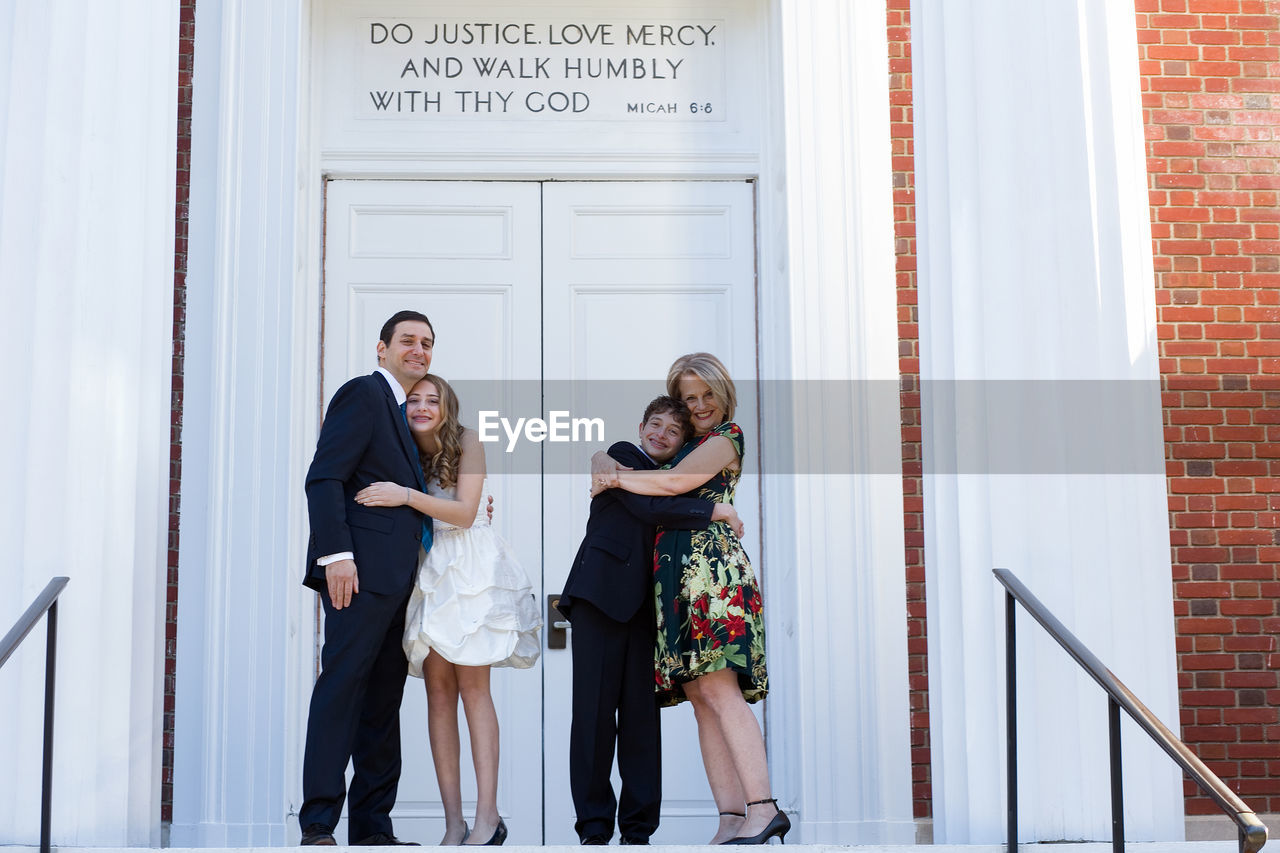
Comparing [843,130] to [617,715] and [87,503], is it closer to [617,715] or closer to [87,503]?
[617,715]

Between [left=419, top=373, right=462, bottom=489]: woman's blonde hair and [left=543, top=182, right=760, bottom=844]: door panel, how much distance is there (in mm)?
1545

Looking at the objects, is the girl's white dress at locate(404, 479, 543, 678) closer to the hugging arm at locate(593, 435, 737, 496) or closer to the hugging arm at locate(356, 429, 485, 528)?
the hugging arm at locate(356, 429, 485, 528)

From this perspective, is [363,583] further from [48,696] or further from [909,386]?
[909,386]

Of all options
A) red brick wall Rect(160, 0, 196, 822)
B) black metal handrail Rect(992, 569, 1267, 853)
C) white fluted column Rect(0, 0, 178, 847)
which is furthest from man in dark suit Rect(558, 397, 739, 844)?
red brick wall Rect(160, 0, 196, 822)

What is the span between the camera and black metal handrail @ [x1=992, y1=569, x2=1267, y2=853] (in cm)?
371

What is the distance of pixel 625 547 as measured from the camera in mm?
5336

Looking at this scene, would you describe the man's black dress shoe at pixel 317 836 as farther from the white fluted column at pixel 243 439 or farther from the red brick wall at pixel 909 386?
the red brick wall at pixel 909 386

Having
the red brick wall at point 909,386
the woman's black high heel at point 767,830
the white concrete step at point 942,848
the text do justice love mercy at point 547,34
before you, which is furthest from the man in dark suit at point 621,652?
the text do justice love mercy at point 547,34

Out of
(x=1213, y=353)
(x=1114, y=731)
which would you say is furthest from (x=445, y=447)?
(x=1213, y=353)

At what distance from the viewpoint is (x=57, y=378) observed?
5.18 m

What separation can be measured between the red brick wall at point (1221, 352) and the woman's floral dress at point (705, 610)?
2517 millimetres

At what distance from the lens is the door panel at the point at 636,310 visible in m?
6.94

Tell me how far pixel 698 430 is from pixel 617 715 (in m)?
1.05

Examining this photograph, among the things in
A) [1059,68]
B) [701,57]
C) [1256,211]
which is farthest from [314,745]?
[1256,211]
